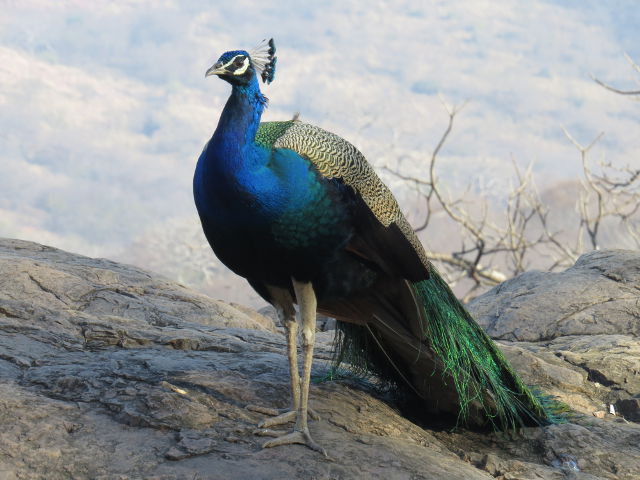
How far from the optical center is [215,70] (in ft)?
10.5

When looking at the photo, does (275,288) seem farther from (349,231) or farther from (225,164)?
(225,164)

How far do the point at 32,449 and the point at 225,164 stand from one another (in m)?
1.30

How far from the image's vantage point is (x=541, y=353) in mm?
5660

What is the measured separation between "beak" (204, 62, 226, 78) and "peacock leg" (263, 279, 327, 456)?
922mm

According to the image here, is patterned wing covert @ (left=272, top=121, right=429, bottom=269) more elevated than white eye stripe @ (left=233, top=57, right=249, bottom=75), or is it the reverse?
white eye stripe @ (left=233, top=57, right=249, bottom=75)

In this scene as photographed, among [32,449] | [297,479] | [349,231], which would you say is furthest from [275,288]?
[32,449]

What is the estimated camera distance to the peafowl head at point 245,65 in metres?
3.24

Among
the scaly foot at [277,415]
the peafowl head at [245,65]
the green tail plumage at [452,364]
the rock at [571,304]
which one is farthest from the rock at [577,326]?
the peafowl head at [245,65]

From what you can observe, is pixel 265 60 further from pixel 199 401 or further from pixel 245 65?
pixel 199 401

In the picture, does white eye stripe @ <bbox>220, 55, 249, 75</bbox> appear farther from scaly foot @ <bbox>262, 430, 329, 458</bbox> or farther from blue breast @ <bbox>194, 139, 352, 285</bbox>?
scaly foot @ <bbox>262, 430, 329, 458</bbox>

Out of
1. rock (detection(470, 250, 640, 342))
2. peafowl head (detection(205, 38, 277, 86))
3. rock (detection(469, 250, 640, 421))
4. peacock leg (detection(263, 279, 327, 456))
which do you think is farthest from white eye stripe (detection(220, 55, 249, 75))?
rock (detection(470, 250, 640, 342))

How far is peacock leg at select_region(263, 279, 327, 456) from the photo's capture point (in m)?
3.31

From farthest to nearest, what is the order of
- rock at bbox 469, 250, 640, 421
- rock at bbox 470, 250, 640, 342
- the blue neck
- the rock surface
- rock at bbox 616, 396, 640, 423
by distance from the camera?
rock at bbox 470, 250, 640, 342, rock at bbox 469, 250, 640, 421, rock at bbox 616, 396, 640, 423, the blue neck, the rock surface

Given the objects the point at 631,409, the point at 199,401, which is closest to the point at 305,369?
the point at 199,401
